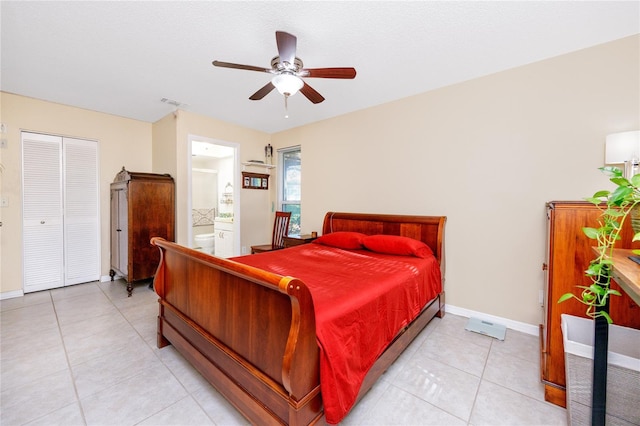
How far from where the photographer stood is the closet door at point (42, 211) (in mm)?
3389

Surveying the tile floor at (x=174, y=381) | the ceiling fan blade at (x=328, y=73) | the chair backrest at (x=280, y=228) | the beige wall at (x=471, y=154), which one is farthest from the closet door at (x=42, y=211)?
the ceiling fan blade at (x=328, y=73)

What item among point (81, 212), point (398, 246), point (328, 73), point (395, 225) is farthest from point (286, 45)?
point (81, 212)

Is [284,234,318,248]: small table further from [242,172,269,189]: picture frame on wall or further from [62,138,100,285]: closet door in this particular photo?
[62,138,100,285]: closet door

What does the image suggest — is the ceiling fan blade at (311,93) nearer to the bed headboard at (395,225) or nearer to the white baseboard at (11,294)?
the bed headboard at (395,225)

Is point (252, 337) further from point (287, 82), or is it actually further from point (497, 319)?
point (497, 319)

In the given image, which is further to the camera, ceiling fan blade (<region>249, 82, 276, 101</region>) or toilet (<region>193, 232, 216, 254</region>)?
toilet (<region>193, 232, 216, 254</region>)

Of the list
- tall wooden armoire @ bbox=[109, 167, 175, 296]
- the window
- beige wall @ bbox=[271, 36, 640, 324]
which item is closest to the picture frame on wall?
the window

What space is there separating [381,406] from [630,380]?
121cm

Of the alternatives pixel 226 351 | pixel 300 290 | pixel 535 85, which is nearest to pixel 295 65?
pixel 300 290

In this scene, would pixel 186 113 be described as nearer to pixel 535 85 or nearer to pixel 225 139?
pixel 225 139

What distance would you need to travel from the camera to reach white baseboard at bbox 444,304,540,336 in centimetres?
245

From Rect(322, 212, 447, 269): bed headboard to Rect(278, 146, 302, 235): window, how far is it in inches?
41.9

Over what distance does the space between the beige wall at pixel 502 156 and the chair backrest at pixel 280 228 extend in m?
1.46

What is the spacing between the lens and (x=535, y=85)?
242 cm
